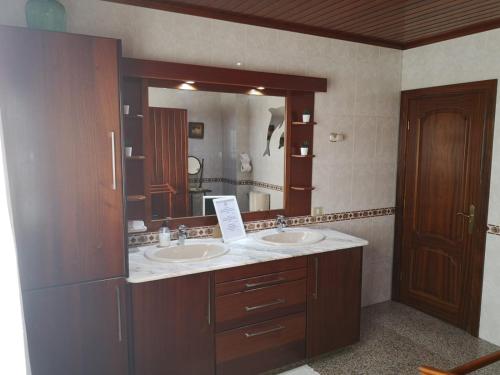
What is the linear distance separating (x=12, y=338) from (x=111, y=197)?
0.79 m

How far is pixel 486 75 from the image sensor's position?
9.76ft

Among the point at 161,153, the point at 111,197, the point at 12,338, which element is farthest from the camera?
the point at 161,153

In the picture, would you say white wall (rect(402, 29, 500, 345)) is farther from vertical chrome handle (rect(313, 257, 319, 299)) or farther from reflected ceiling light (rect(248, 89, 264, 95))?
reflected ceiling light (rect(248, 89, 264, 95))

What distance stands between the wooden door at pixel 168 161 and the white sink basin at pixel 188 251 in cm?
25

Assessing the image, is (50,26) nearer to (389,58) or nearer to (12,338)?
(12,338)

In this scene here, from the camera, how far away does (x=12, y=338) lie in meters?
1.27

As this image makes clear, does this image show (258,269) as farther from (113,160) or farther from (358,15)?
(358,15)

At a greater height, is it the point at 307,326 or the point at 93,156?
the point at 93,156

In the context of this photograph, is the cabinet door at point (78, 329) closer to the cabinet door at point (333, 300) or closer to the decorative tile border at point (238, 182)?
the decorative tile border at point (238, 182)

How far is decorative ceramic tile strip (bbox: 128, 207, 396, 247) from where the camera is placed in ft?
8.48

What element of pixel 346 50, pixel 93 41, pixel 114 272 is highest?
pixel 346 50

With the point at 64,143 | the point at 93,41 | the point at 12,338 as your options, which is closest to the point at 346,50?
the point at 93,41

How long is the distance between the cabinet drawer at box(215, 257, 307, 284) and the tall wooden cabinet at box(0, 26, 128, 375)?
595 millimetres

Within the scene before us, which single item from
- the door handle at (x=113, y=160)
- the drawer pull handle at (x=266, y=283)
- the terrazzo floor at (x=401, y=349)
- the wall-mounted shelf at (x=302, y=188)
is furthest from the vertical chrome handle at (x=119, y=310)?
the wall-mounted shelf at (x=302, y=188)
